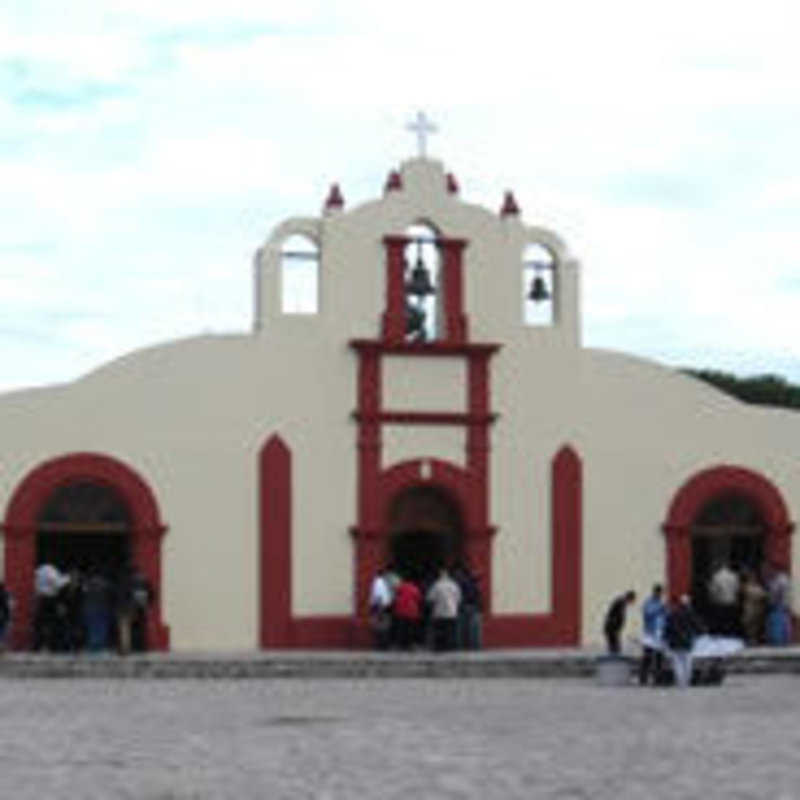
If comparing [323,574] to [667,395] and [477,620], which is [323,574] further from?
[667,395]

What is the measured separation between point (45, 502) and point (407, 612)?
16.8 feet

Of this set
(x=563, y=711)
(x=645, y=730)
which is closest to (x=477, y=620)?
(x=563, y=711)

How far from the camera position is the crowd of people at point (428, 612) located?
32281 millimetres

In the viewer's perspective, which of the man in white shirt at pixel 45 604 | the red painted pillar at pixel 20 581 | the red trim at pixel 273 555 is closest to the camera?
the man in white shirt at pixel 45 604

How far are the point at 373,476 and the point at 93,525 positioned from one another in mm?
3989

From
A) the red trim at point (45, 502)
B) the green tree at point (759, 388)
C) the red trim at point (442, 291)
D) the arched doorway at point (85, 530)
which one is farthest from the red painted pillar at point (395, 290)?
the green tree at point (759, 388)

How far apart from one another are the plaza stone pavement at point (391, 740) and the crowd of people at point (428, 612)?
379 cm

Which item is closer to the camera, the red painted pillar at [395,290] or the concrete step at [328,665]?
the concrete step at [328,665]

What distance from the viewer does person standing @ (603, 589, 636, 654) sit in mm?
31703

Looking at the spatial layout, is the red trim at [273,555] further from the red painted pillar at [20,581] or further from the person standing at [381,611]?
the red painted pillar at [20,581]

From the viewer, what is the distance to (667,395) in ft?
115

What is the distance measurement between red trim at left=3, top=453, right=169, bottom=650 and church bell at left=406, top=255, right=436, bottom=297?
4807 mm

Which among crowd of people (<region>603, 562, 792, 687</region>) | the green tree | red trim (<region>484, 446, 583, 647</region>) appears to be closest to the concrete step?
crowd of people (<region>603, 562, 792, 687</region>)

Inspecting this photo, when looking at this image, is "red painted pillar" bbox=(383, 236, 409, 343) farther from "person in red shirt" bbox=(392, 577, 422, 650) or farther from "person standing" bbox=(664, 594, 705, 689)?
"person standing" bbox=(664, 594, 705, 689)
